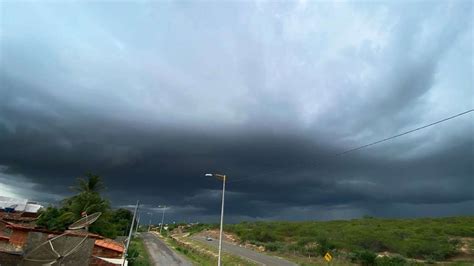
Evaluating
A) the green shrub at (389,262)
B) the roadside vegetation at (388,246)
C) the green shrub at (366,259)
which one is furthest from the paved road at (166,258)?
the green shrub at (389,262)

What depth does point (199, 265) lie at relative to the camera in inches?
2084

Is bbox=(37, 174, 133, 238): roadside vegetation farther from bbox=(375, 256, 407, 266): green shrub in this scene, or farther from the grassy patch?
bbox=(375, 256, 407, 266): green shrub

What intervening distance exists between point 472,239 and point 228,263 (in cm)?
4631

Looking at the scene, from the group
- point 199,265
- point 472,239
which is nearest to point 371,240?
point 472,239

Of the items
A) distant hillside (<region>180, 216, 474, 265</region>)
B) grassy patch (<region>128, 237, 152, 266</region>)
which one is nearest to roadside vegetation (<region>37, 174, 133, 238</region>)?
grassy patch (<region>128, 237, 152, 266</region>)

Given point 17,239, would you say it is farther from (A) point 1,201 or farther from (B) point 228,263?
(A) point 1,201

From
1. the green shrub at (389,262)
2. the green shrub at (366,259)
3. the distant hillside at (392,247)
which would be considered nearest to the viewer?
the green shrub at (389,262)

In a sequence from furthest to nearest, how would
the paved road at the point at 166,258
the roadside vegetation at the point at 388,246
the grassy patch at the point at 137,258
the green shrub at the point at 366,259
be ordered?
the roadside vegetation at the point at 388,246 → the paved road at the point at 166,258 → the green shrub at the point at 366,259 → the grassy patch at the point at 137,258

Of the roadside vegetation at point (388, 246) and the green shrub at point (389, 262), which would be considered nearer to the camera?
the green shrub at point (389, 262)

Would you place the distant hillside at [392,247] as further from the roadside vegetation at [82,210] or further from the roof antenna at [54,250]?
the roof antenna at [54,250]

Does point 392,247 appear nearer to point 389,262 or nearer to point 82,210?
point 389,262

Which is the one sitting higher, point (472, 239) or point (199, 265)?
point (472, 239)

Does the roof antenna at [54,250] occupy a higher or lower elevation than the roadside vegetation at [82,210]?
lower

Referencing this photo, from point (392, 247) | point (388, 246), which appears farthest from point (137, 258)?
point (388, 246)
